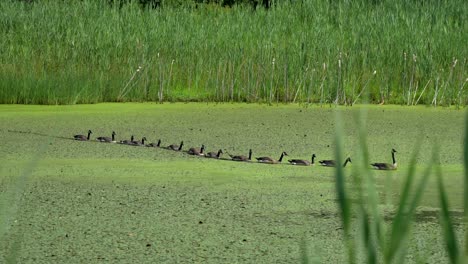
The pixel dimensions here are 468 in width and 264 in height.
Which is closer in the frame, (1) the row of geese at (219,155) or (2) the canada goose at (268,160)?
(1) the row of geese at (219,155)

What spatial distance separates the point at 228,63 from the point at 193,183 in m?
5.67

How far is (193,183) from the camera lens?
6.58 metres

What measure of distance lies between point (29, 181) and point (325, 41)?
21.6 ft

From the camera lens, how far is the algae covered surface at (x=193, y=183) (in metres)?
4.65

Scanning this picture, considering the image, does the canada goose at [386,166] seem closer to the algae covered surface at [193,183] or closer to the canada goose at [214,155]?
the algae covered surface at [193,183]

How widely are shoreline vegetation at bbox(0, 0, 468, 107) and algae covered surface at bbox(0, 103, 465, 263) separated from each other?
1.79 ft

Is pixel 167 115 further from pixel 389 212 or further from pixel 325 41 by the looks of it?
pixel 389 212

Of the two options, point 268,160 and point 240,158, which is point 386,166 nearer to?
point 268,160

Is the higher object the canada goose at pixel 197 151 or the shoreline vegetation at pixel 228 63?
the shoreline vegetation at pixel 228 63

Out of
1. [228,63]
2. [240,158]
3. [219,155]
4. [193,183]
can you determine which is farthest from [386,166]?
[228,63]

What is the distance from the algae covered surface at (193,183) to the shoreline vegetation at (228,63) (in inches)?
21.5

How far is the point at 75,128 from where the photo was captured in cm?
951

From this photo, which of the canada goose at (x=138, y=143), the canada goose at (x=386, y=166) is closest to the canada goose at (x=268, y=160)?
the canada goose at (x=386, y=166)

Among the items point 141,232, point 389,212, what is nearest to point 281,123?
point 389,212
